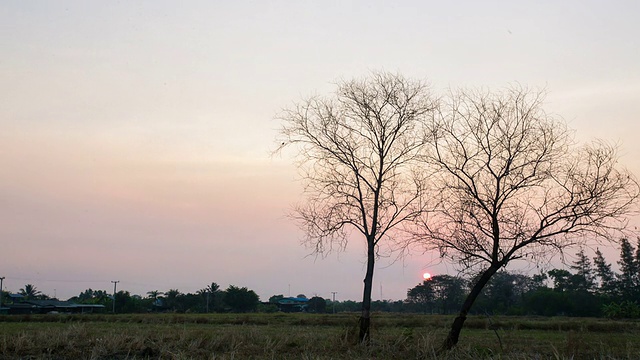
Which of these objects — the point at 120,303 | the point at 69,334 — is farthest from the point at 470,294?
the point at 120,303

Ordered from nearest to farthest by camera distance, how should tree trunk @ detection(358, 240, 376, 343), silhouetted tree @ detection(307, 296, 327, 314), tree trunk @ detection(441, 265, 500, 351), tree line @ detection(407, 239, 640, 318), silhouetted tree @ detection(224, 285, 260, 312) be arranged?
tree trunk @ detection(441, 265, 500, 351) < tree trunk @ detection(358, 240, 376, 343) < tree line @ detection(407, 239, 640, 318) < silhouetted tree @ detection(224, 285, 260, 312) < silhouetted tree @ detection(307, 296, 327, 314)

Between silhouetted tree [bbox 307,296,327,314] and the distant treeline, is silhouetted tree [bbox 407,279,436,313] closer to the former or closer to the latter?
the distant treeline

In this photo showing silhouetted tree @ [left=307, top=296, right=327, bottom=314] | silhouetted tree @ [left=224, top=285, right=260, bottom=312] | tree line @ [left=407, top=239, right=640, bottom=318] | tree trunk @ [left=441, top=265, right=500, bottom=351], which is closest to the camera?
tree trunk @ [left=441, top=265, right=500, bottom=351]

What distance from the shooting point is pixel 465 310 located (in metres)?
16.6

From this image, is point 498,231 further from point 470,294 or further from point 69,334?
point 69,334

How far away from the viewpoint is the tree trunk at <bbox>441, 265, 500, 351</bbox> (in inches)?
651

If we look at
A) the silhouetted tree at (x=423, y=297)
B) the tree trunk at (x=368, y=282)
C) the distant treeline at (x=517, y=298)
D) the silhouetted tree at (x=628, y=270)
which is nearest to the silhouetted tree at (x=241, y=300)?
the distant treeline at (x=517, y=298)

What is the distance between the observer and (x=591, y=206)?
53.2 ft

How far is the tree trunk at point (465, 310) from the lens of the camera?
1653 centimetres

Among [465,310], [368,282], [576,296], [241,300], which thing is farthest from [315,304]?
[465,310]

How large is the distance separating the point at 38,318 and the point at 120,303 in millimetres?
43673

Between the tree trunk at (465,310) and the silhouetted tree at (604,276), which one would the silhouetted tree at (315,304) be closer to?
the silhouetted tree at (604,276)

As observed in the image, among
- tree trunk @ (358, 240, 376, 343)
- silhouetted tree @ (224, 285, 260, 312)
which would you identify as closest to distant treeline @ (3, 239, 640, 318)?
silhouetted tree @ (224, 285, 260, 312)

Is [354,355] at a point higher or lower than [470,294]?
lower
